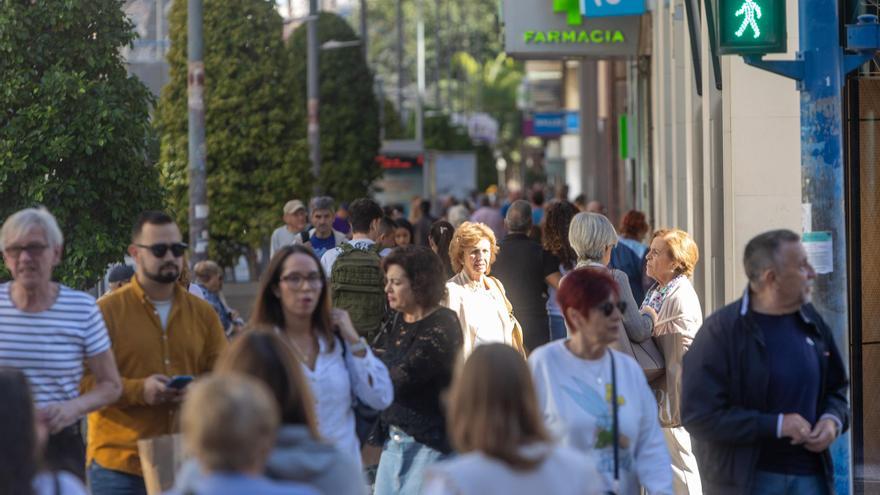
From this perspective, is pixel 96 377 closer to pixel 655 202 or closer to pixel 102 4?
pixel 102 4

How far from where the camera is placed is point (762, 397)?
6430 mm

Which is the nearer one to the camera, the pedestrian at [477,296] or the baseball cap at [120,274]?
the pedestrian at [477,296]

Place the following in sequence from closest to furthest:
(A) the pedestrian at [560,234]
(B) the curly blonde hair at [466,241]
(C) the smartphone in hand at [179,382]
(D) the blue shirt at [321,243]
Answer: (C) the smartphone in hand at [179,382] < (B) the curly blonde hair at [466,241] < (A) the pedestrian at [560,234] < (D) the blue shirt at [321,243]

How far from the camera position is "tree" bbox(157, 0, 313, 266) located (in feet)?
95.6

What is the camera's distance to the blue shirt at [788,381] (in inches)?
253

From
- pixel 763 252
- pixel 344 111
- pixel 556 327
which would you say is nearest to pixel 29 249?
pixel 763 252

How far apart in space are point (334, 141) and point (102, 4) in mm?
29923

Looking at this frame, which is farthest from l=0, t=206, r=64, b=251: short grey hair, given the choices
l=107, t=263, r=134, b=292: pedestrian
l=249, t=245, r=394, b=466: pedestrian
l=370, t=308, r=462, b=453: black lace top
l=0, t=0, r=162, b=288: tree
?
l=0, t=0, r=162, b=288: tree

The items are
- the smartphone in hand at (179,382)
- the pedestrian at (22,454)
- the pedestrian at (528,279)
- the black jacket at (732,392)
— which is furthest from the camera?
the pedestrian at (528,279)

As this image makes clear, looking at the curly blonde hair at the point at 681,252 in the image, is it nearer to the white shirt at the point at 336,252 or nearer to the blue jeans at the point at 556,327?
the white shirt at the point at 336,252

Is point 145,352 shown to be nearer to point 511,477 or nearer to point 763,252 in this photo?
point 763,252

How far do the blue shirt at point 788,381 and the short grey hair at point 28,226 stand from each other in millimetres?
2612

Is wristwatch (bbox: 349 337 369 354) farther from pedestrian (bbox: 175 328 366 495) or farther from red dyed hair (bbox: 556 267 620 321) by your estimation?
pedestrian (bbox: 175 328 366 495)

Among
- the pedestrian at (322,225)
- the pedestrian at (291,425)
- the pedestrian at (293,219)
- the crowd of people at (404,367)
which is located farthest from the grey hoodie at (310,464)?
the pedestrian at (293,219)
